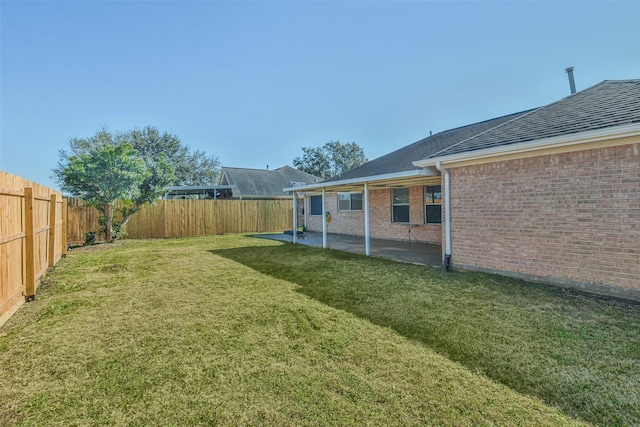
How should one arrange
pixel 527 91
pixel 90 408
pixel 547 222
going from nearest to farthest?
pixel 90 408 < pixel 547 222 < pixel 527 91

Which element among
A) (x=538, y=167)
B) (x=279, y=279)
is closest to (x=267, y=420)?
(x=279, y=279)

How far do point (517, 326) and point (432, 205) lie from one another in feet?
25.2

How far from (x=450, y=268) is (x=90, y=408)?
664cm

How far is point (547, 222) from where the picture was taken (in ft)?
17.4

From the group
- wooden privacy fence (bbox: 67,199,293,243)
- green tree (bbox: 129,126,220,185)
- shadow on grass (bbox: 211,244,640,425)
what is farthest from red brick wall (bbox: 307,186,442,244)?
green tree (bbox: 129,126,220,185)

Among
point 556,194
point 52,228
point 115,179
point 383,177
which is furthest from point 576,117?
point 115,179

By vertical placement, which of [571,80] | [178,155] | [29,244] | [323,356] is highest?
[178,155]

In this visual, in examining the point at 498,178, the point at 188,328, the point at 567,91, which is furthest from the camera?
the point at 567,91

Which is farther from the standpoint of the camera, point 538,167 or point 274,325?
point 538,167

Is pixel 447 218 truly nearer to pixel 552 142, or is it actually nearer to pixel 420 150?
pixel 552 142

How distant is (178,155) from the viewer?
35.7 metres

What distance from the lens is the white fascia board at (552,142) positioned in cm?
432

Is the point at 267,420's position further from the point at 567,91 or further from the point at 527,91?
the point at 527,91

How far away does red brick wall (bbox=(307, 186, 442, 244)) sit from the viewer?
36.7 ft
